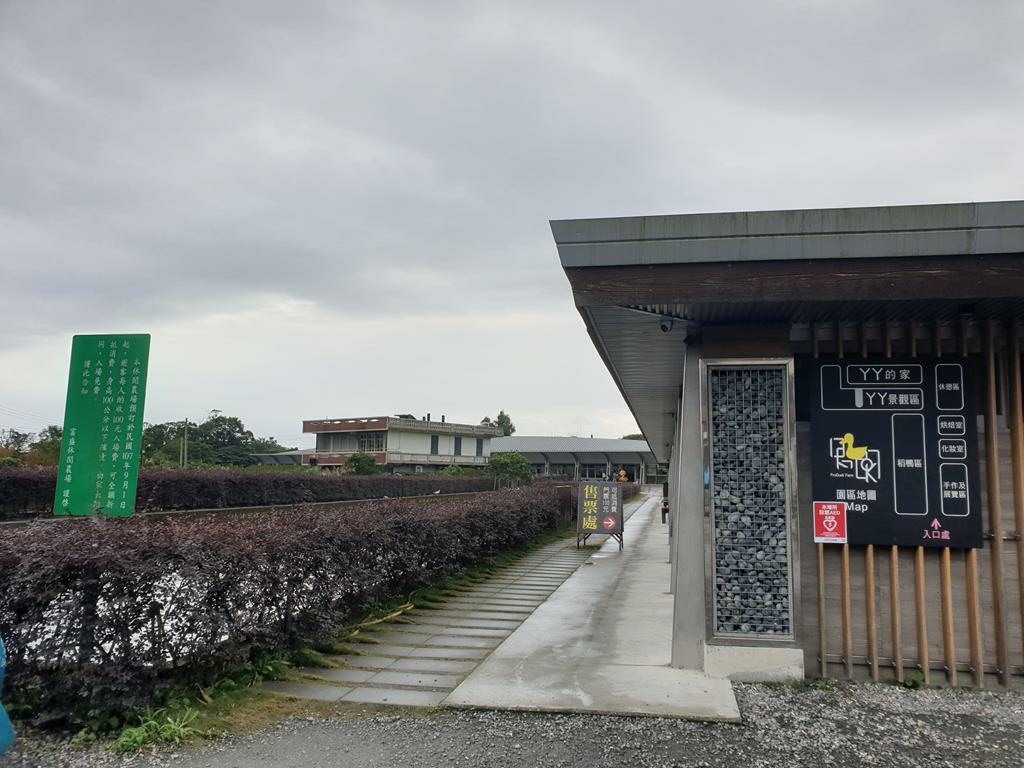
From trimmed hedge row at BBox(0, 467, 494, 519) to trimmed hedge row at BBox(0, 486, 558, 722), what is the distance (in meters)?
10.3

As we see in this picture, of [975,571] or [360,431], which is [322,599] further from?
[360,431]

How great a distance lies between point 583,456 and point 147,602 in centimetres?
7127

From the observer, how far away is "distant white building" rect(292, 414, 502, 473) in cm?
6091

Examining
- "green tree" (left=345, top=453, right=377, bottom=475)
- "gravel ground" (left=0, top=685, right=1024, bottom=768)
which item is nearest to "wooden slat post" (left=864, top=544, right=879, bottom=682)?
"gravel ground" (left=0, top=685, right=1024, bottom=768)

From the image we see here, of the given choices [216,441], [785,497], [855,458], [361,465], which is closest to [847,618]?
[785,497]

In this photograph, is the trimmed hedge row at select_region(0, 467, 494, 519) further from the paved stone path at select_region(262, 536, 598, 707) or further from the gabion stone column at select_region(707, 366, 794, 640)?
the gabion stone column at select_region(707, 366, 794, 640)

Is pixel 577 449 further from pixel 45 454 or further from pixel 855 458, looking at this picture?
pixel 855 458

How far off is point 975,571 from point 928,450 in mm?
957

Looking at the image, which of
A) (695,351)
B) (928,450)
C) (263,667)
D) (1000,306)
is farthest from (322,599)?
(1000,306)

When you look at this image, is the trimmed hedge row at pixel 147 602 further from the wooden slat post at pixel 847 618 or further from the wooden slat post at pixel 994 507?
the wooden slat post at pixel 994 507

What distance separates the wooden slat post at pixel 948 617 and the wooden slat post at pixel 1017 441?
0.50m

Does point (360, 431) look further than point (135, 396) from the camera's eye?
Yes

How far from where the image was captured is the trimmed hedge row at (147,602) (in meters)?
4.41

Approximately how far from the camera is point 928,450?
5824mm
